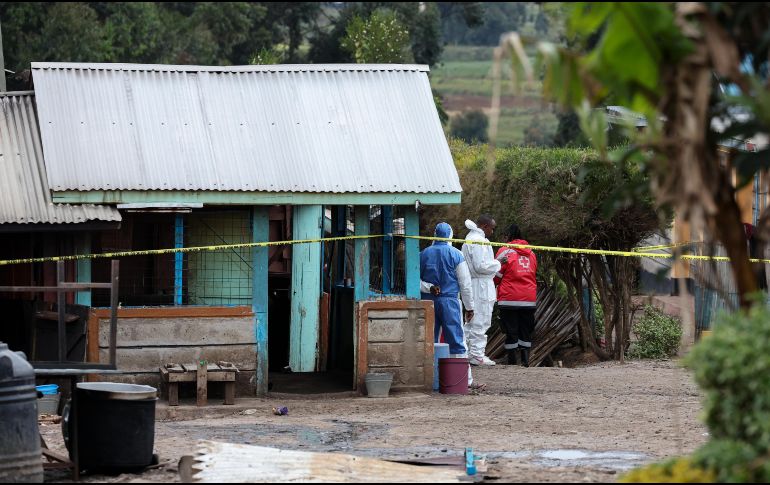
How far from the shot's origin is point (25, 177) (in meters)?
13.6

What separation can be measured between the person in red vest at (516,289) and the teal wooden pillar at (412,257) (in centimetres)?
308

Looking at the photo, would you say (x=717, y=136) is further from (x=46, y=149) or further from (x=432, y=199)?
(x=46, y=149)

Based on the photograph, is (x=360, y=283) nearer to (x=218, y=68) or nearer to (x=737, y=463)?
(x=218, y=68)

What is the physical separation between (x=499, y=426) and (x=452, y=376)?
92.8 inches

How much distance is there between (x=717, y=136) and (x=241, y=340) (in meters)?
7.68

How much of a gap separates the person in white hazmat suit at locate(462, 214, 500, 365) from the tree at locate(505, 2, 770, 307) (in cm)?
977

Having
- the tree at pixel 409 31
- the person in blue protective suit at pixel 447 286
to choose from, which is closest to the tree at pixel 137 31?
the tree at pixel 409 31

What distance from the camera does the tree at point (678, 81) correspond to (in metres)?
6.34

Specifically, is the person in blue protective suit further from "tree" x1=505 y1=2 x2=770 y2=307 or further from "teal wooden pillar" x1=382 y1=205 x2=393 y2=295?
"tree" x1=505 y1=2 x2=770 y2=307

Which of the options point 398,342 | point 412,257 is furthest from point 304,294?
point 412,257

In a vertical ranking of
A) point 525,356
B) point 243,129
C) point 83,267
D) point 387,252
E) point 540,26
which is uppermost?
point 540,26

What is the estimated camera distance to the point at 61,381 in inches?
529

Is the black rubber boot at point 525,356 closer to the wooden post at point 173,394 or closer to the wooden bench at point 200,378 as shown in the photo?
the wooden bench at point 200,378

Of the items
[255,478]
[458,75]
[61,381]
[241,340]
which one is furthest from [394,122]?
[458,75]
